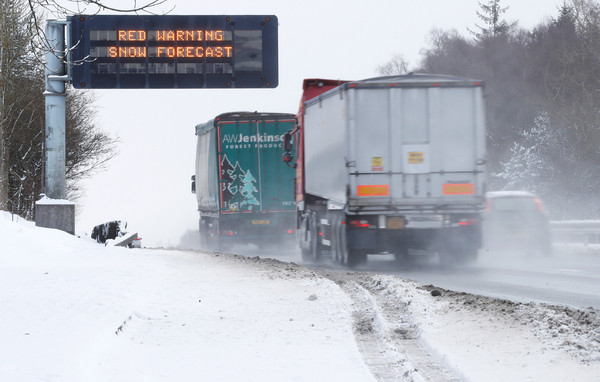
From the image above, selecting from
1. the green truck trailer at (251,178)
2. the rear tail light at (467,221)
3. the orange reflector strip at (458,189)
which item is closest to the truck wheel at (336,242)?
the orange reflector strip at (458,189)

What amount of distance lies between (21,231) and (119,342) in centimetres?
1159

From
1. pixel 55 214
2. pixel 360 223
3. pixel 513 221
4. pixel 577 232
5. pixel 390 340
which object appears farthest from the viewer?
pixel 577 232

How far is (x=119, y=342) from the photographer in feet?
28.5

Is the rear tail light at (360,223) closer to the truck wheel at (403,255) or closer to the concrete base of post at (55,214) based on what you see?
the truck wheel at (403,255)

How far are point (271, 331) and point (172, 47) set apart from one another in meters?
17.3

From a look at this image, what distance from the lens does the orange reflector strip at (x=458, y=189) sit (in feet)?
63.1

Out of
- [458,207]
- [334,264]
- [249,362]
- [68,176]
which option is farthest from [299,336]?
[68,176]

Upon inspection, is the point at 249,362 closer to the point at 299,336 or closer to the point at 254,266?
the point at 299,336

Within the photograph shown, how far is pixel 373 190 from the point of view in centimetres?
1916

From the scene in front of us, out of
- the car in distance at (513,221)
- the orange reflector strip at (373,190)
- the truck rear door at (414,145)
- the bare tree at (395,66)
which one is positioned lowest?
the car in distance at (513,221)

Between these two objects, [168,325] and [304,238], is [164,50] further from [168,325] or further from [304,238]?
[168,325]

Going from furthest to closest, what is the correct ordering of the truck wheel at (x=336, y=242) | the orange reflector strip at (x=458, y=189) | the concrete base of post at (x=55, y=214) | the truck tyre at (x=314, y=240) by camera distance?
1. the concrete base of post at (x=55, y=214)
2. the truck tyre at (x=314, y=240)
3. the truck wheel at (x=336, y=242)
4. the orange reflector strip at (x=458, y=189)

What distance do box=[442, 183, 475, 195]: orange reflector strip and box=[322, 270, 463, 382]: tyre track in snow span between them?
5.65m

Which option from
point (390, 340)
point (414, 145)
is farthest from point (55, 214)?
point (390, 340)
